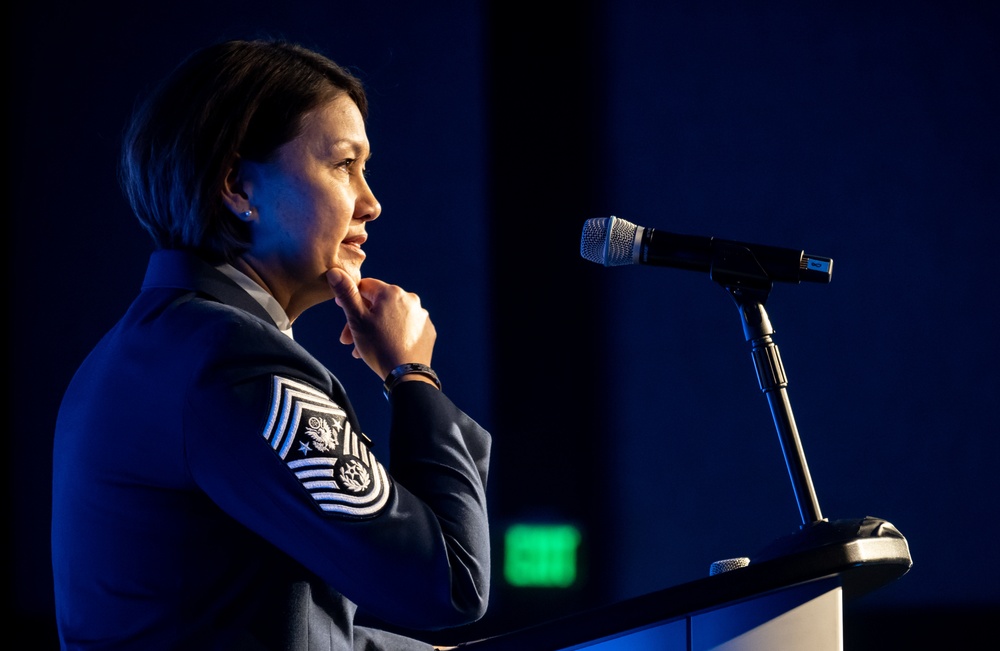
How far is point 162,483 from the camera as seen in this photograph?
2.72 feet

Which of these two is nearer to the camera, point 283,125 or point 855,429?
point 283,125

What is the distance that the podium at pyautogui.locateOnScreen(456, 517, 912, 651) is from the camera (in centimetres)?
79

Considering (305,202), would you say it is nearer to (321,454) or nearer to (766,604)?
(321,454)

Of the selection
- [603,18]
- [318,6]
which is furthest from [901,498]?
[318,6]

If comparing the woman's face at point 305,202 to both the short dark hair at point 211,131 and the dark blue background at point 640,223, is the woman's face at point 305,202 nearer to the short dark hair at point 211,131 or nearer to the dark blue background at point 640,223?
the short dark hair at point 211,131

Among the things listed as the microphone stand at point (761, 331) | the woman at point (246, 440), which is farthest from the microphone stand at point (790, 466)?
the woman at point (246, 440)

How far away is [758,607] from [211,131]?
685mm

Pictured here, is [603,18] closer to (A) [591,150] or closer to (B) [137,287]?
(A) [591,150]

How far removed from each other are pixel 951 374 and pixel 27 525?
8.23 feet

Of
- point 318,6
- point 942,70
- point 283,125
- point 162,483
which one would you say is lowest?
point 162,483

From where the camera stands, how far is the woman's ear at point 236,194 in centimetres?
101

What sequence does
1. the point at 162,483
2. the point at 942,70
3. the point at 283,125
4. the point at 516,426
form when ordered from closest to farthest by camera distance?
the point at 162,483 → the point at 283,125 → the point at 516,426 → the point at 942,70

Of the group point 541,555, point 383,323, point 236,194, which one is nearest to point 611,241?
point 383,323

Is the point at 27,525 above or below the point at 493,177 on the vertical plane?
below
